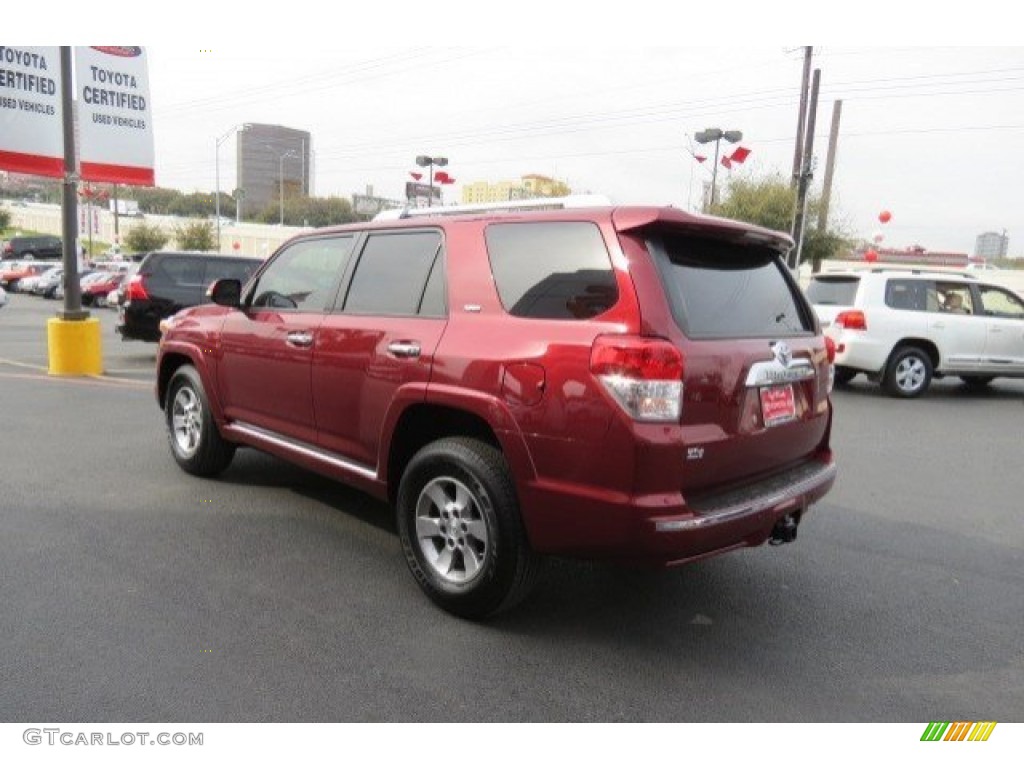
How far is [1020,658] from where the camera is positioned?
331 centimetres

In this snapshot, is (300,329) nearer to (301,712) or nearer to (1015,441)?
(301,712)

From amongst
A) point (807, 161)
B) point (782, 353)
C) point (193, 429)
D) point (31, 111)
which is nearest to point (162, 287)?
point (31, 111)

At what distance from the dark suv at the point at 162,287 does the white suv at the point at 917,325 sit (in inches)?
344

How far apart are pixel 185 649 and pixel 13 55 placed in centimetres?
1011

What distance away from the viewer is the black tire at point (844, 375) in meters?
11.5

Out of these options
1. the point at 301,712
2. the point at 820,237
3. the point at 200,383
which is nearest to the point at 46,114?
the point at 200,383

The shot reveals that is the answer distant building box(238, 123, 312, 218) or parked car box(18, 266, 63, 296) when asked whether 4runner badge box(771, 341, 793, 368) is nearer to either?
parked car box(18, 266, 63, 296)

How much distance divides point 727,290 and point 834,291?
27.2ft

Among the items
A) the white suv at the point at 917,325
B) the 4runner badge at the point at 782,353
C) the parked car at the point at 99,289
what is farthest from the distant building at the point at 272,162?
→ the 4runner badge at the point at 782,353

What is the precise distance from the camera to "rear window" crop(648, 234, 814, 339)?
3.19 metres

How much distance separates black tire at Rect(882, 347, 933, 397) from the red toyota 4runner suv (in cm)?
750

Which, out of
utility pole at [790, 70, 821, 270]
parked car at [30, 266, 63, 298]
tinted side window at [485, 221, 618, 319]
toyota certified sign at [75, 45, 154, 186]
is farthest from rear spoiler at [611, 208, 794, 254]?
parked car at [30, 266, 63, 298]

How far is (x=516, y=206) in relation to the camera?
12.6ft

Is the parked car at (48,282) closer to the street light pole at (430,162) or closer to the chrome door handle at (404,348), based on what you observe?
the street light pole at (430,162)
